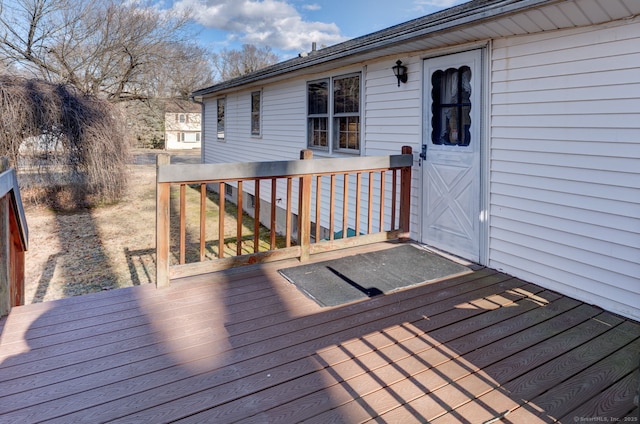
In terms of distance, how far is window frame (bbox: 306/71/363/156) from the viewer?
18.9ft

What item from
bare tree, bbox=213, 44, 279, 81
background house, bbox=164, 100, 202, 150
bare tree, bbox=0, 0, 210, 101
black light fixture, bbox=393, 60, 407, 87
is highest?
bare tree, bbox=213, 44, 279, 81

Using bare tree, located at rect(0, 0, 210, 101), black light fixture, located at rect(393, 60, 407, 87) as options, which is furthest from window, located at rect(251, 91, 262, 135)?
bare tree, located at rect(0, 0, 210, 101)

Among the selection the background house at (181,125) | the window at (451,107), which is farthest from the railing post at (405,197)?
the background house at (181,125)

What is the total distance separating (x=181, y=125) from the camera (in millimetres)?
33188

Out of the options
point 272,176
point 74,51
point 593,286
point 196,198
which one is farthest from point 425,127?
point 74,51

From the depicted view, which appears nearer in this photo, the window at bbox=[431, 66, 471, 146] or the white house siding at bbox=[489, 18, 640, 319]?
the white house siding at bbox=[489, 18, 640, 319]

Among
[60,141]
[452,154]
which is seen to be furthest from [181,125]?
[452,154]

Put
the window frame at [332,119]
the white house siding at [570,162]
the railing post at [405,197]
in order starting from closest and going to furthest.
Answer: the white house siding at [570,162]
the railing post at [405,197]
the window frame at [332,119]

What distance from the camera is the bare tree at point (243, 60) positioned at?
103 ft

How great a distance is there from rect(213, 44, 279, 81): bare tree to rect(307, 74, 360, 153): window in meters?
25.2

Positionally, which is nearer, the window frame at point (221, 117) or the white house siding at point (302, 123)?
the white house siding at point (302, 123)

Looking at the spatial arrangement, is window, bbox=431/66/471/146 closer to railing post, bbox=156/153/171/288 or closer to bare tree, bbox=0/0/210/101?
railing post, bbox=156/153/171/288

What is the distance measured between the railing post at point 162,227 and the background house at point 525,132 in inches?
103

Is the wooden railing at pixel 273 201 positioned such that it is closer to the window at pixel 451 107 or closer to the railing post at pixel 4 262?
the window at pixel 451 107
